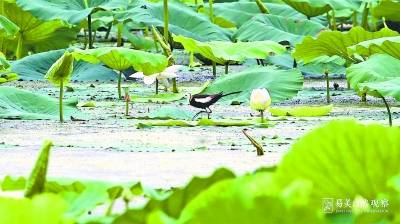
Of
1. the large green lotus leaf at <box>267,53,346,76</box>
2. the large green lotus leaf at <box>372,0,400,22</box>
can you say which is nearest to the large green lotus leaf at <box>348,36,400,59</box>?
the large green lotus leaf at <box>267,53,346,76</box>

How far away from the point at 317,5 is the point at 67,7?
4.08 feet

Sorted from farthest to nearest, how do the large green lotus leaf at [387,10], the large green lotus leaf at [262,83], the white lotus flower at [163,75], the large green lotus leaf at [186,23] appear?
the large green lotus leaf at [186,23] → the large green lotus leaf at [387,10] → the white lotus flower at [163,75] → the large green lotus leaf at [262,83]

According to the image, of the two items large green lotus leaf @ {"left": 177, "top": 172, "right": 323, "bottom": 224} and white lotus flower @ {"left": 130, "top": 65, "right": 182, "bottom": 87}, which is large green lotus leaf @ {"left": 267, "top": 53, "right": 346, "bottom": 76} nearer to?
white lotus flower @ {"left": 130, "top": 65, "right": 182, "bottom": 87}

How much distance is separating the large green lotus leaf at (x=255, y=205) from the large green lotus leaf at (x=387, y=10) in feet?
15.5

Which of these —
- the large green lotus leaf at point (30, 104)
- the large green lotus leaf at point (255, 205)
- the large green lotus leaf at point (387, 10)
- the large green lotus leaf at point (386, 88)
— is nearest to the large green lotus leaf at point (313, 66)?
the large green lotus leaf at point (387, 10)

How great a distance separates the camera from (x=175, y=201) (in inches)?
32.4

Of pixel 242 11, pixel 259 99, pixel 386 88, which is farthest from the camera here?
pixel 242 11

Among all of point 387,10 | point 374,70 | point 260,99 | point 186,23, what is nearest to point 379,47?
point 374,70

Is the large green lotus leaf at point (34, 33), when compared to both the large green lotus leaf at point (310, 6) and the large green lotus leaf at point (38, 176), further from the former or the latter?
the large green lotus leaf at point (38, 176)

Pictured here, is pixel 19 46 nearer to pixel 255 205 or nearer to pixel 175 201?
Result: pixel 175 201

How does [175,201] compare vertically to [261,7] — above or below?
below

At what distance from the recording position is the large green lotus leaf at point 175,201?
80 cm

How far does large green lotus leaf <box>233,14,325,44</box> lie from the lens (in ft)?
17.1

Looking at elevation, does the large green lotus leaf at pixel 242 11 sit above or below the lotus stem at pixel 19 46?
above
